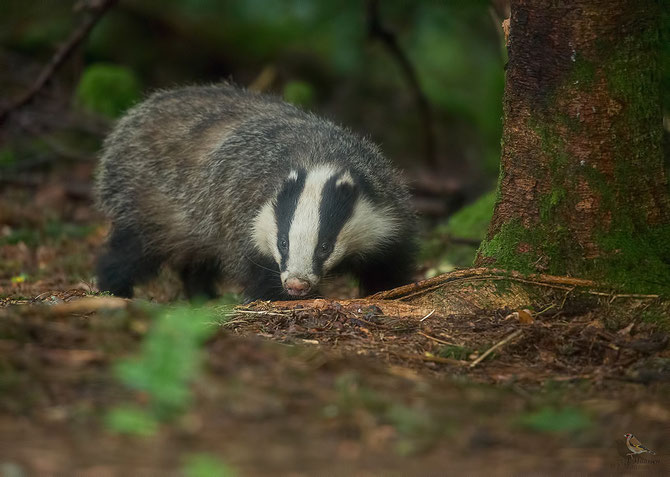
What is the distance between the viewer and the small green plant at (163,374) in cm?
268

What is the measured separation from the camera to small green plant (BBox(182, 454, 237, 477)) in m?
2.47

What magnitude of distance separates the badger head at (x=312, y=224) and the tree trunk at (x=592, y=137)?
4.49 ft

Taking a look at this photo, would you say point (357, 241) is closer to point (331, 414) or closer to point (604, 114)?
point (604, 114)

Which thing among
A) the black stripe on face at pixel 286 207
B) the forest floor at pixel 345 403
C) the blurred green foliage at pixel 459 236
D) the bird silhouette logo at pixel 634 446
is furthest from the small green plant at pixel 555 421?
the blurred green foliage at pixel 459 236

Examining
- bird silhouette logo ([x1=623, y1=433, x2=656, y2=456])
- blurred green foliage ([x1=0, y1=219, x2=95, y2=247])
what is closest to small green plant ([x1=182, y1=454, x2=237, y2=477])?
bird silhouette logo ([x1=623, y1=433, x2=656, y2=456])

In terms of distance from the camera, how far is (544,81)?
193 inches

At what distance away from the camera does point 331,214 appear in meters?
5.83

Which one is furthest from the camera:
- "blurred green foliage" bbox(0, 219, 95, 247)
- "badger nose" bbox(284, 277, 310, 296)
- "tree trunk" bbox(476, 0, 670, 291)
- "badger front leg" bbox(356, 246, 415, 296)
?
"blurred green foliage" bbox(0, 219, 95, 247)

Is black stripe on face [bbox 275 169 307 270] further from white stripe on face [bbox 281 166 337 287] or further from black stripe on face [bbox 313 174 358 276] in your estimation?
black stripe on face [bbox 313 174 358 276]

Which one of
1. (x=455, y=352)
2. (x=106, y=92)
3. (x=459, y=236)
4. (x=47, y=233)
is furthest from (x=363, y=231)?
(x=106, y=92)

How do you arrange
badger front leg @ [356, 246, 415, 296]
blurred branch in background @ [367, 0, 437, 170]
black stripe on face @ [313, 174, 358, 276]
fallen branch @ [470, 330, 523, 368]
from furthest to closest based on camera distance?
blurred branch in background @ [367, 0, 437, 170] < badger front leg @ [356, 246, 415, 296] < black stripe on face @ [313, 174, 358, 276] < fallen branch @ [470, 330, 523, 368]

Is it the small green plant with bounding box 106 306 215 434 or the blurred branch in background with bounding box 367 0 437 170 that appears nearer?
the small green plant with bounding box 106 306 215 434

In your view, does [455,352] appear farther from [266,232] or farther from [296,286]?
[266,232]

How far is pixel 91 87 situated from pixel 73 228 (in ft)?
7.92
